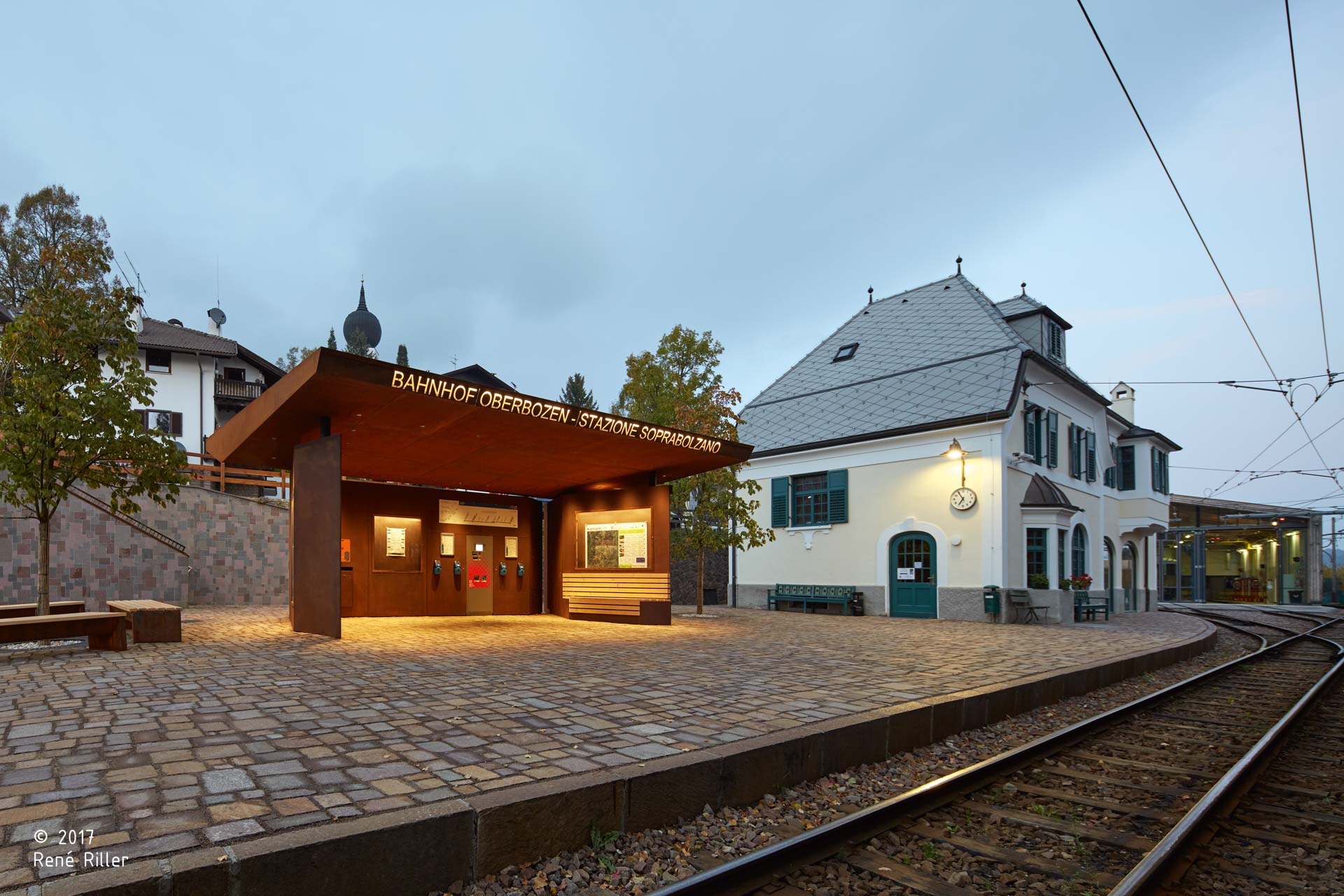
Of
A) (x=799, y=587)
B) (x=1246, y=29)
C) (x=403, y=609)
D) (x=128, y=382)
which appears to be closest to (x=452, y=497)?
(x=403, y=609)

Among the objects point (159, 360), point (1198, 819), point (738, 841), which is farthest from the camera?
point (159, 360)

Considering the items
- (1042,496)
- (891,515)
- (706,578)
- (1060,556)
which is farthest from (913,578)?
(706,578)

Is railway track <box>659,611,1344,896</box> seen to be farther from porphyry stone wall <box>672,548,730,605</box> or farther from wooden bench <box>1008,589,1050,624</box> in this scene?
porphyry stone wall <box>672,548,730,605</box>

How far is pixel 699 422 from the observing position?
19.1 meters

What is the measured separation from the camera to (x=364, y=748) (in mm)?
4777

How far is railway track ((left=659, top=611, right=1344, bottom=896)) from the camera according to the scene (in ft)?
12.6

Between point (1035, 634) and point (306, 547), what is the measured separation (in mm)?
13681

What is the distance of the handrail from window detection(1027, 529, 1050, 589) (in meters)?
21.3

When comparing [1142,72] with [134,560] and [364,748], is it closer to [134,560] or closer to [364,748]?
[364,748]

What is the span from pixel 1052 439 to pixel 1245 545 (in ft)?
148

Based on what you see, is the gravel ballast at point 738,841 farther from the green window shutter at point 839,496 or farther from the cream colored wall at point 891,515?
the green window shutter at point 839,496

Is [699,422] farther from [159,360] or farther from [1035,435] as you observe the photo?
[159,360]

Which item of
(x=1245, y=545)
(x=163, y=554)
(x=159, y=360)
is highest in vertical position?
(x=159, y=360)

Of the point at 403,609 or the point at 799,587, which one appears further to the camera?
the point at 799,587
